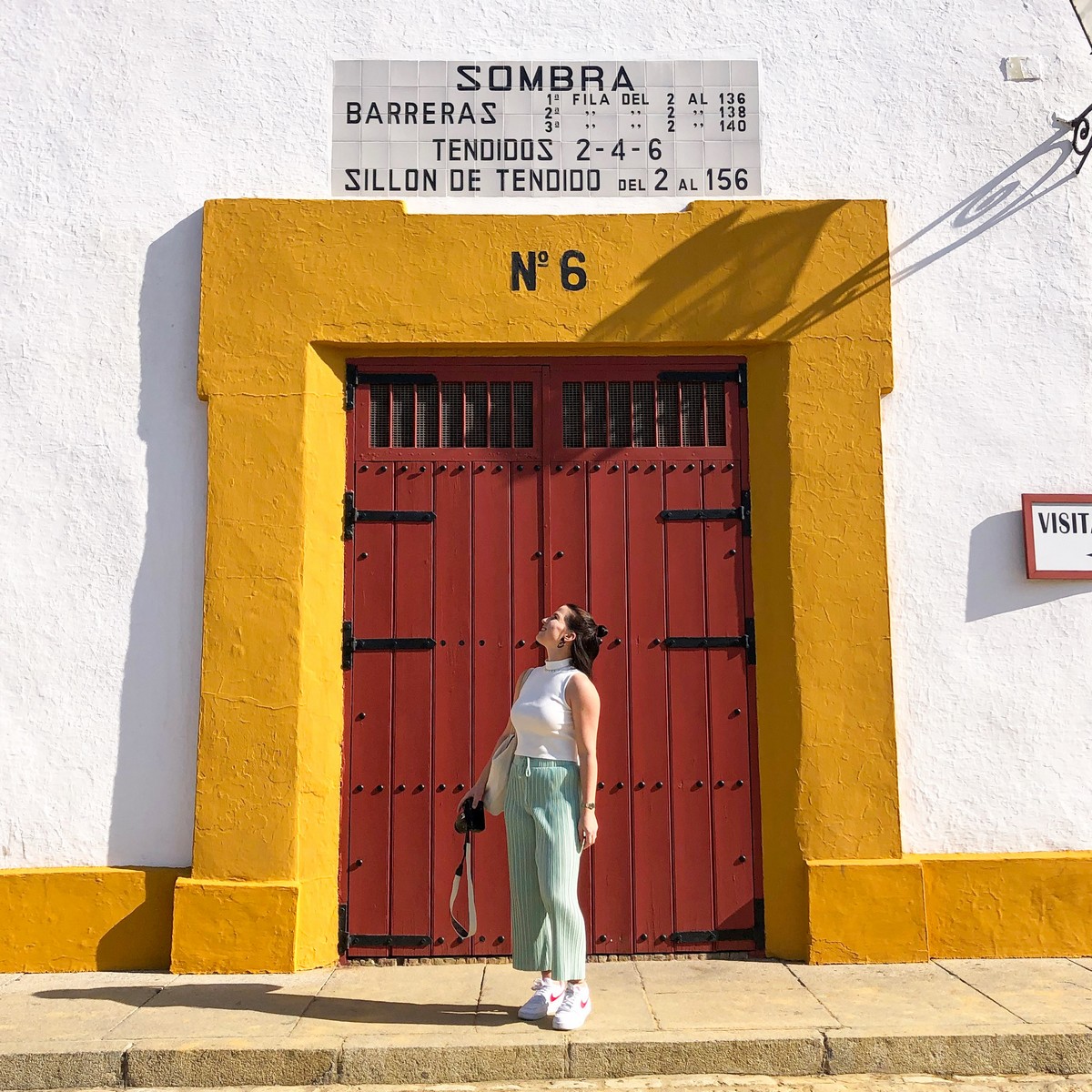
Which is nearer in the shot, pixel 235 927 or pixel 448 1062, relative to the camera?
pixel 448 1062

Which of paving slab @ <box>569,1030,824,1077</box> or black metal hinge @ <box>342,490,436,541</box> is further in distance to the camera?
black metal hinge @ <box>342,490,436,541</box>

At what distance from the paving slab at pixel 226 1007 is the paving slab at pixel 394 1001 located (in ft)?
0.23

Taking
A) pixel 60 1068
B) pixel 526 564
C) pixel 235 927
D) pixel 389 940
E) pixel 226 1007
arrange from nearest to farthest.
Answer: pixel 60 1068, pixel 226 1007, pixel 235 927, pixel 389 940, pixel 526 564

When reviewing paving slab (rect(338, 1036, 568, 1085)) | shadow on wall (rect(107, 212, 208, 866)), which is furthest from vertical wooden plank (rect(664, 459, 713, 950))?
shadow on wall (rect(107, 212, 208, 866))

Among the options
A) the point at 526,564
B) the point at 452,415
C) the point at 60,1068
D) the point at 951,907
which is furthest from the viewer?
the point at 452,415

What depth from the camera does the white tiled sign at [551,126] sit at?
552cm

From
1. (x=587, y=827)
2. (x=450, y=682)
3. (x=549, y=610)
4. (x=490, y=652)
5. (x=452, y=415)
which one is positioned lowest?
(x=587, y=827)

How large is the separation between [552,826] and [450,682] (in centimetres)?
128

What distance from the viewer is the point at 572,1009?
13.6 ft

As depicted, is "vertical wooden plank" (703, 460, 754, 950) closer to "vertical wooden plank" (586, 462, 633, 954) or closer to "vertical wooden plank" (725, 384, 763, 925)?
"vertical wooden plank" (725, 384, 763, 925)

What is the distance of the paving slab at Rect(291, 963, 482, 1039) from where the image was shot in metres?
4.19

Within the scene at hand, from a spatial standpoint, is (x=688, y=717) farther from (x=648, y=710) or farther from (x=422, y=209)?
(x=422, y=209)

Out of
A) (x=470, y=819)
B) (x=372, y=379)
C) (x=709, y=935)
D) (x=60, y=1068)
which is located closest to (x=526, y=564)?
(x=372, y=379)

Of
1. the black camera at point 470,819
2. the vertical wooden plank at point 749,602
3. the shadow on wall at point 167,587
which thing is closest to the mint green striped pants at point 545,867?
the black camera at point 470,819
